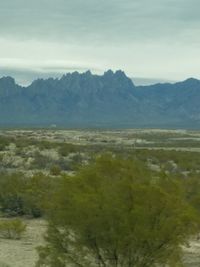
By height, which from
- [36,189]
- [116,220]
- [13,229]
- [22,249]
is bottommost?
[22,249]

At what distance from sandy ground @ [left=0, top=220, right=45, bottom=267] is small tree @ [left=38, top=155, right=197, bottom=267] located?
481cm

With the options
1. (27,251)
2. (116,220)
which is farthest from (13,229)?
(116,220)

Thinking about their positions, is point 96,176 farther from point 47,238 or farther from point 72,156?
point 72,156

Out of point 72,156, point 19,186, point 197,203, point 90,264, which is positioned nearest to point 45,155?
Result: point 72,156

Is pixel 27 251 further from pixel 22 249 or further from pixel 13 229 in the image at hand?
pixel 13 229

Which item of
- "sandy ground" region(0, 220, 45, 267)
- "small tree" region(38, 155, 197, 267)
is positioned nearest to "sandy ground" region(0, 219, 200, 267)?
"sandy ground" region(0, 220, 45, 267)

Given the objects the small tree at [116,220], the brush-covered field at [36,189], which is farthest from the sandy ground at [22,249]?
the small tree at [116,220]

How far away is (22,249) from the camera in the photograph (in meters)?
28.8

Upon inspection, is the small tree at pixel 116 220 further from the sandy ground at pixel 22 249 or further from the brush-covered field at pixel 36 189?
the sandy ground at pixel 22 249

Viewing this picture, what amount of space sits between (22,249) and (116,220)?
9612mm

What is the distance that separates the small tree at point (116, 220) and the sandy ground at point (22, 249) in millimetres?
4807

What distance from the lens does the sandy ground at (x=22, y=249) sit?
2614cm

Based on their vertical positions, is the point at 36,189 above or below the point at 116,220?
below

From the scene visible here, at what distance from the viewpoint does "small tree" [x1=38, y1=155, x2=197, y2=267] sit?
20156mm
